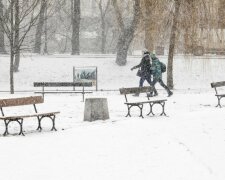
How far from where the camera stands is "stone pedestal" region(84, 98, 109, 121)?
13367 mm

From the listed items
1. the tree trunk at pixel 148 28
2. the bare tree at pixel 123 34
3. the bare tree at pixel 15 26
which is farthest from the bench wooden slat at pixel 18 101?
the bare tree at pixel 123 34

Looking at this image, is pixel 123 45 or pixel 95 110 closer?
Answer: pixel 95 110

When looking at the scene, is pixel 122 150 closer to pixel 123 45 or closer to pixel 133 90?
pixel 133 90

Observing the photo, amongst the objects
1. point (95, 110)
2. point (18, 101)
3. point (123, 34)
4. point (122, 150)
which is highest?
point (123, 34)

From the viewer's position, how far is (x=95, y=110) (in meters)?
13.4

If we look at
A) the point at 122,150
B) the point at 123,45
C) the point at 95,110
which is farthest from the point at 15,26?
the point at 122,150

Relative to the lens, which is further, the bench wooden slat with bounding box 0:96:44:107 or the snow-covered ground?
the bench wooden slat with bounding box 0:96:44:107

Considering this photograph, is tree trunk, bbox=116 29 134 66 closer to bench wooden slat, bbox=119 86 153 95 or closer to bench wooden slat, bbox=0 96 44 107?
bench wooden slat, bbox=119 86 153 95

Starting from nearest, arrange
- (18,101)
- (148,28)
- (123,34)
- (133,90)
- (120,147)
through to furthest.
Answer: (120,147), (18,101), (133,90), (148,28), (123,34)

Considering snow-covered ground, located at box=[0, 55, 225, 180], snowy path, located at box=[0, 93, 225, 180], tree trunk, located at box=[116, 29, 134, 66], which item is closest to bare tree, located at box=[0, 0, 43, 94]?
snow-covered ground, located at box=[0, 55, 225, 180]

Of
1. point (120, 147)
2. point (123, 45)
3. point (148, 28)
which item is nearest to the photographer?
point (120, 147)

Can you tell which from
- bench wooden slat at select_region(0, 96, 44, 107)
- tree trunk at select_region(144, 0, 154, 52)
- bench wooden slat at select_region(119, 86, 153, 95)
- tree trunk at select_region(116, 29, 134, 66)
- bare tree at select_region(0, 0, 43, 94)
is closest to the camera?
bench wooden slat at select_region(0, 96, 44, 107)

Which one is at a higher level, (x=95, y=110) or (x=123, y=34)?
(x=123, y=34)

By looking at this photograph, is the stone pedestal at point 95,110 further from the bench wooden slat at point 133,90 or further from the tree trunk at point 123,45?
the tree trunk at point 123,45
